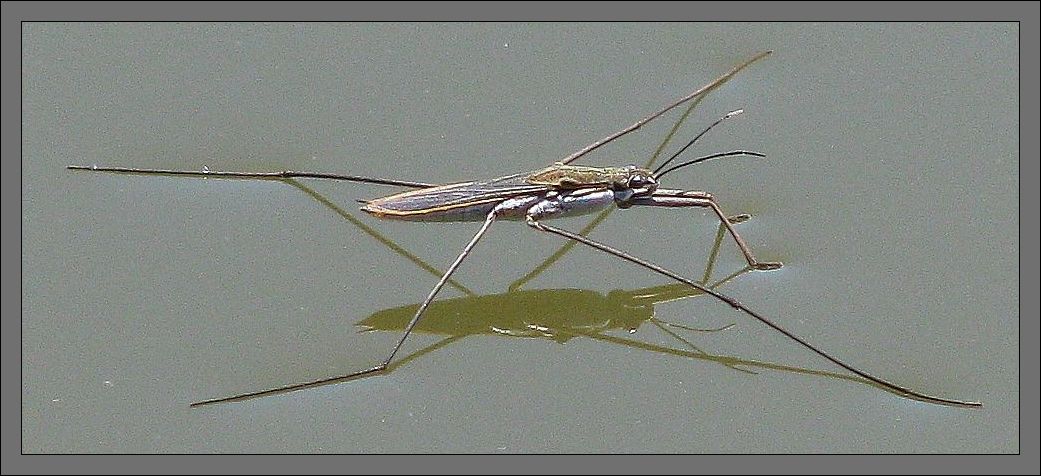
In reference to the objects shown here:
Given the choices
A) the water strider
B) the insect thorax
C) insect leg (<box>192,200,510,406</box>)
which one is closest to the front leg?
the water strider

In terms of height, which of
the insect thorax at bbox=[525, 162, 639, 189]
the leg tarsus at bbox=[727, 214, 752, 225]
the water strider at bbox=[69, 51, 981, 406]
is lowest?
the leg tarsus at bbox=[727, 214, 752, 225]

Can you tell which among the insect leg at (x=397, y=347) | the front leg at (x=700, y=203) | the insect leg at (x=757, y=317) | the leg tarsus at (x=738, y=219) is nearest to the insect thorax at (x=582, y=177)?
the front leg at (x=700, y=203)

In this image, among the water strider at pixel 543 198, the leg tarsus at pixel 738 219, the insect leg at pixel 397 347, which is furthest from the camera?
the leg tarsus at pixel 738 219

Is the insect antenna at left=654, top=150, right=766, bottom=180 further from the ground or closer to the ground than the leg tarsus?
further from the ground

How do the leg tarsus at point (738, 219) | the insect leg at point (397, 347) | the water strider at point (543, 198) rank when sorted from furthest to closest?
the leg tarsus at point (738, 219), the water strider at point (543, 198), the insect leg at point (397, 347)

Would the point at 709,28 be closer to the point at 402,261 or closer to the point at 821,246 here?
the point at 821,246

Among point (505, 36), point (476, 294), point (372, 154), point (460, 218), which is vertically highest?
point (505, 36)

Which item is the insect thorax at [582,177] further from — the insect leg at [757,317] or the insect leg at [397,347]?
the insect leg at [397,347]

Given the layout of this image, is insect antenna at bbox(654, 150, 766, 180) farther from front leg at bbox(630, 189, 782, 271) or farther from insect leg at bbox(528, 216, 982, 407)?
insect leg at bbox(528, 216, 982, 407)

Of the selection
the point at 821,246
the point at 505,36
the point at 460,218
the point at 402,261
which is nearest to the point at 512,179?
the point at 460,218

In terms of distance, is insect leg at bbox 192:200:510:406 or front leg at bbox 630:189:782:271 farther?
front leg at bbox 630:189:782:271

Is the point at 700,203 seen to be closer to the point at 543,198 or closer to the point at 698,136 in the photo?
the point at 698,136
